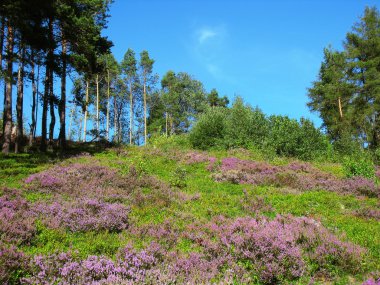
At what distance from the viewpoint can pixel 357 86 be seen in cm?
4175

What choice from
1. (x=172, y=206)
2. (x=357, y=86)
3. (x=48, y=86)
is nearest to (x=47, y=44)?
(x=48, y=86)

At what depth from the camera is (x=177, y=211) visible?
426 inches

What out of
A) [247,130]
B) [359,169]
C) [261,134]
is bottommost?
[359,169]

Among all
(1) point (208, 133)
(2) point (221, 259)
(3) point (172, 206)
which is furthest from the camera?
(1) point (208, 133)

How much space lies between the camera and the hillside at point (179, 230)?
252 inches

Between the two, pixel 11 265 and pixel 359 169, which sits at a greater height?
pixel 359 169

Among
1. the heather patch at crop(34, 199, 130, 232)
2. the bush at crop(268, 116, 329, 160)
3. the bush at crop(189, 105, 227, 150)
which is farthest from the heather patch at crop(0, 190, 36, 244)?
the bush at crop(189, 105, 227, 150)

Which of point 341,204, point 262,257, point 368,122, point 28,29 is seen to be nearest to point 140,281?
point 262,257

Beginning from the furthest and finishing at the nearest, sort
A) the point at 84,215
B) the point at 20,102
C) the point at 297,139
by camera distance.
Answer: the point at 297,139 < the point at 20,102 < the point at 84,215

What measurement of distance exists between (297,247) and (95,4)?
83.3 feet

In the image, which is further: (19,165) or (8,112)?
(8,112)

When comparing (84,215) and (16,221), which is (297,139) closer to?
(84,215)

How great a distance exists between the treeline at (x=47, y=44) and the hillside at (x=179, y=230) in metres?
9.47

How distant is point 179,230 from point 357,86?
40157 millimetres
